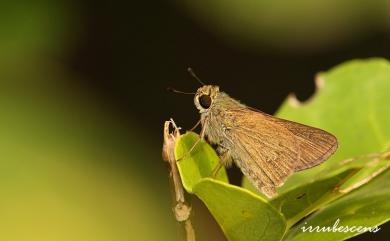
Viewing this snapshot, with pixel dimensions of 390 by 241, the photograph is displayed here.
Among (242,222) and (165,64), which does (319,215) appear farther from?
(165,64)

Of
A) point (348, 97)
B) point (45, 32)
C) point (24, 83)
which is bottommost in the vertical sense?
point (348, 97)

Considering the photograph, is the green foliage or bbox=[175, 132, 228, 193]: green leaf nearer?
the green foliage

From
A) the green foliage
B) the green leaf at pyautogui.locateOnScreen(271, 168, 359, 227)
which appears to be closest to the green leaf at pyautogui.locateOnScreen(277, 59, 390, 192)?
the green foliage

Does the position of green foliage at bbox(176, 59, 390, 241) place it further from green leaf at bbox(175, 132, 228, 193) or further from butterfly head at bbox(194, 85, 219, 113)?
butterfly head at bbox(194, 85, 219, 113)

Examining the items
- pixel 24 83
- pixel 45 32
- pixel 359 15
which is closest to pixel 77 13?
pixel 45 32

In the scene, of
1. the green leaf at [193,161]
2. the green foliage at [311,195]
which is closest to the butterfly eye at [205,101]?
the green foliage at [311,195]

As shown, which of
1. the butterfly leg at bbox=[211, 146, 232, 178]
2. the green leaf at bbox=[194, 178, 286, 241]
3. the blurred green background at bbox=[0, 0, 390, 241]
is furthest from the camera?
the blurred green background at bbox=[0, 0, 390, 241]
